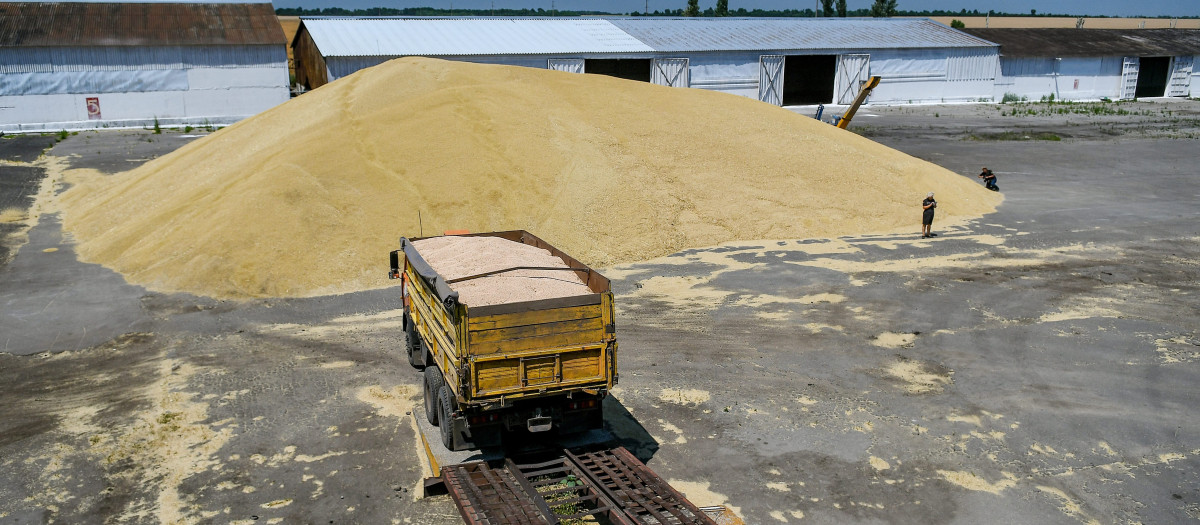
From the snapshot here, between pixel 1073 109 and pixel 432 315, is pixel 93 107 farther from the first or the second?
pixel 1073 109

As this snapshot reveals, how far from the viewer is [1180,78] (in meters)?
66.4

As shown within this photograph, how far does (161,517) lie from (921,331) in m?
13.7

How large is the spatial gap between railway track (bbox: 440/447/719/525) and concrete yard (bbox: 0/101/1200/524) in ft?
2.02

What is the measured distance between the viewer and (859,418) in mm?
13164

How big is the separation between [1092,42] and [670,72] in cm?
3576

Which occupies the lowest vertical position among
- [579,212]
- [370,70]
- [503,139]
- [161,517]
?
[161,517]

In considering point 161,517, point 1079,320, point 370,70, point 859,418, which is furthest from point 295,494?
point 370,70

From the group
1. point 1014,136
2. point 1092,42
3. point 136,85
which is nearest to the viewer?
point 1014,136

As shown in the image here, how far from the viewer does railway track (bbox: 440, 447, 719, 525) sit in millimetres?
9680

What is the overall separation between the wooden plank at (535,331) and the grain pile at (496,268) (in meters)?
0.66

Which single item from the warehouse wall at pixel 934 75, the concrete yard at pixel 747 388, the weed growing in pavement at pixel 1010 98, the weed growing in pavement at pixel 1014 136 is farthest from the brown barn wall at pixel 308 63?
the weed growing in pavement at pixel 1010 98

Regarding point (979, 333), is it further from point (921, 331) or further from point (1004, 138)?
point (1004, 138)

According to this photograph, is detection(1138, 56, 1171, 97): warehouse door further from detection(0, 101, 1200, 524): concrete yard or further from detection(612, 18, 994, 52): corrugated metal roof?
detection(0, 101, 1200, 524): concrete yard

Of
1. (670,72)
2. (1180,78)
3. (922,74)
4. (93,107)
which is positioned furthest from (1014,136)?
(93,107)
